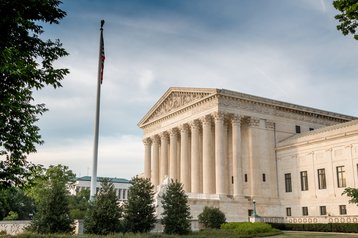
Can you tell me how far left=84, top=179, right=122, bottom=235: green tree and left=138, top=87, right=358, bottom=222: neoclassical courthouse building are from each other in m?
22.2

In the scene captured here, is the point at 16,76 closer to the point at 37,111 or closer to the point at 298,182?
the point at 37,111

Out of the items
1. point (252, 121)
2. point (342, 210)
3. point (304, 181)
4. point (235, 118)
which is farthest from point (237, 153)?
point (342, 210)

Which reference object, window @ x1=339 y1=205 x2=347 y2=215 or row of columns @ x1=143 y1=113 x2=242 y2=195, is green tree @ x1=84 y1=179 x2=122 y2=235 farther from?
window @ x1=339 y1=205 x2=347 y2=215

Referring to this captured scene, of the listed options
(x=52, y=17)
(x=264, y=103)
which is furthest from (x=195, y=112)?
(x=52, y=17)

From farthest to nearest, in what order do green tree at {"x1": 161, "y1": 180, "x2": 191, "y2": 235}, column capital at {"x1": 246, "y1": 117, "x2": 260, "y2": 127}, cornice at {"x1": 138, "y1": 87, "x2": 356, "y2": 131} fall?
column capital at {"x1": 246, "y1": 117, "x2": 260, "y2": 127}, cornice at {"x1": 138, "y1": 87, "x2": 356, "y2": 131}, green tree at {"x1": 161, "y1": 180, "x2": 191, "y2": 235}

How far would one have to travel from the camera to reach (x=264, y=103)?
64.2 meters

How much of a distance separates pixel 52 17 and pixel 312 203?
Answer: 46478mm

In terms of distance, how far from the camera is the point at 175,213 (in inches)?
1431

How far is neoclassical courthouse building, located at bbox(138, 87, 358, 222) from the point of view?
54.9 m

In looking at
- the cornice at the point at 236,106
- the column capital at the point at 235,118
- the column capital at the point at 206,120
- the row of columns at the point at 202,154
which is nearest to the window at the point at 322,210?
the row of columns at the point at 202,154

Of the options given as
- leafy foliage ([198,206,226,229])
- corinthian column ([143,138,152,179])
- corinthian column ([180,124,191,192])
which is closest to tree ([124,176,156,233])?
leafy foliage ([198,206,226,229])

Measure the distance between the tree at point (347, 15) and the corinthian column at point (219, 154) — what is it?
124 ft

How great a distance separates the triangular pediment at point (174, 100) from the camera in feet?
211

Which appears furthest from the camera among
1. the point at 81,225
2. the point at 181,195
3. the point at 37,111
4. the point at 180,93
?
the point at 180,93
